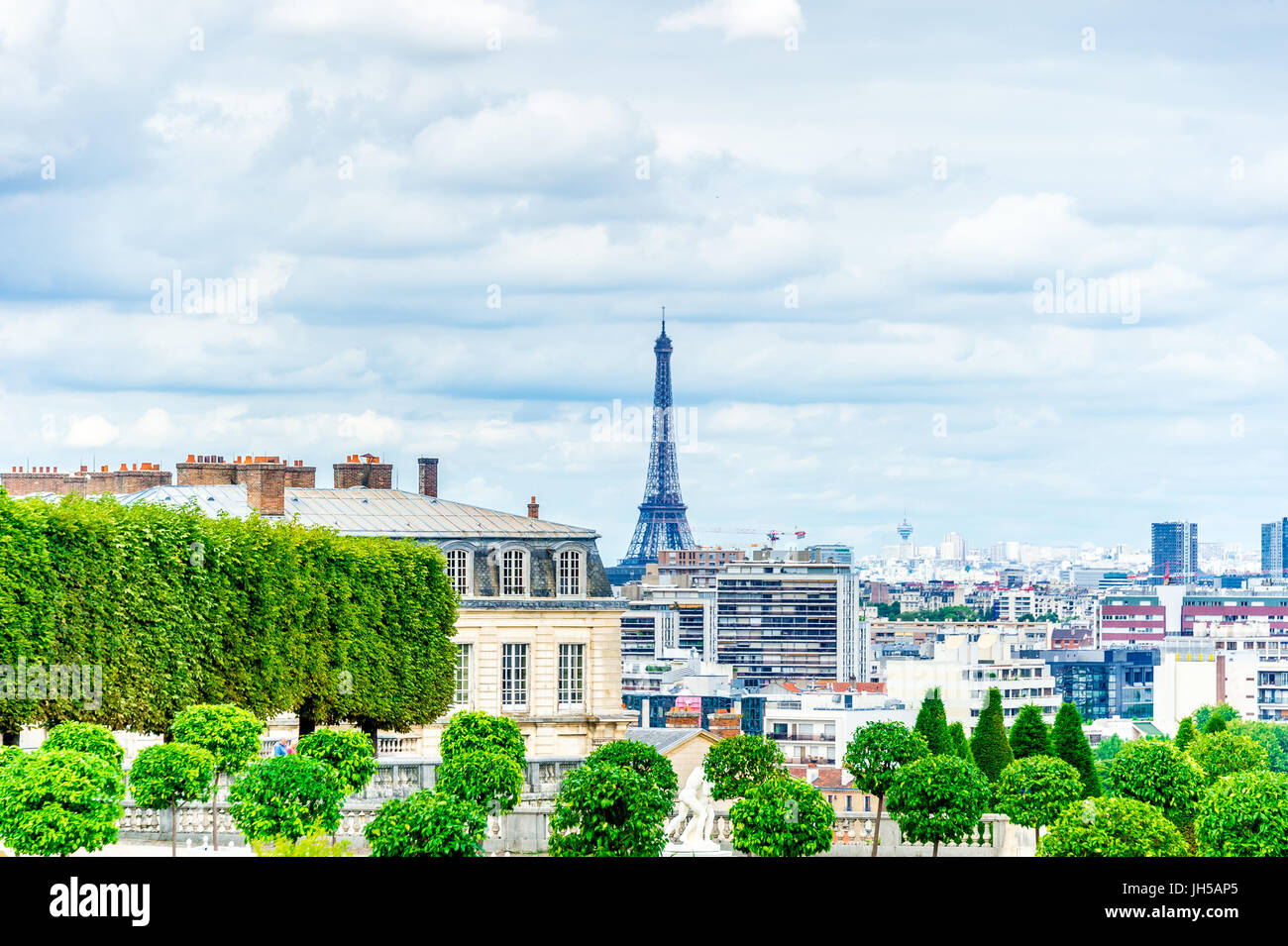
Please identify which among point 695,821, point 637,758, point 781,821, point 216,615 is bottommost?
point 695,821

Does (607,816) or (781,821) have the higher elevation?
(607,816)

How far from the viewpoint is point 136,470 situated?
2596 inches

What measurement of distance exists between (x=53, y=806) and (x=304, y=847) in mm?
3610

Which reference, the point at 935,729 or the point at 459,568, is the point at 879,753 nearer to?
the point at 935,729

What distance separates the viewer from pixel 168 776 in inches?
1406

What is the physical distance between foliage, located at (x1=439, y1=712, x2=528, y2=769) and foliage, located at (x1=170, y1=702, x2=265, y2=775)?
143 inches

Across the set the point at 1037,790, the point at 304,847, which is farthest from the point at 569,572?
the point at 304,847

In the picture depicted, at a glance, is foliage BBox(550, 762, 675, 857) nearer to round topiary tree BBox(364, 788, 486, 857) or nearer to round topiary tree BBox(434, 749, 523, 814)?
round topiary tree BBox(364, 788, 486, 857)

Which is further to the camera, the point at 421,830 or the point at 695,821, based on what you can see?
the point at 695,821

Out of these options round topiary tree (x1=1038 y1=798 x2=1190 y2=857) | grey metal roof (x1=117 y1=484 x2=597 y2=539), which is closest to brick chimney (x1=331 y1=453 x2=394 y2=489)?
grey metal roof (x1=117 y1=484 x2=597 y2=539)

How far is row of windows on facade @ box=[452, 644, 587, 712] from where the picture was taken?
2446 inches
